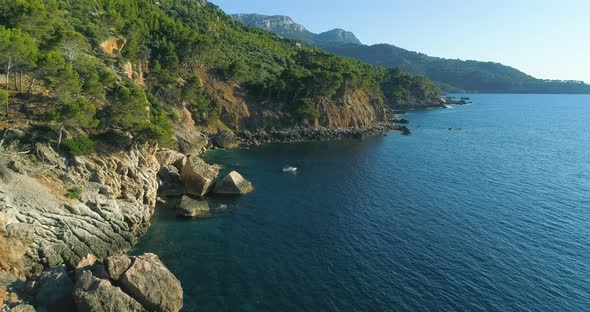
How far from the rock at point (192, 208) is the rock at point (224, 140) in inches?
1638

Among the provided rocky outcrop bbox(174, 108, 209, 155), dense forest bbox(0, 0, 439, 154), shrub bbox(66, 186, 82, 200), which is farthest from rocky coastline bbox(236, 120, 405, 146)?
shrub bbox(66, 186, 82, 200)

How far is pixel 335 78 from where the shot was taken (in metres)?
122

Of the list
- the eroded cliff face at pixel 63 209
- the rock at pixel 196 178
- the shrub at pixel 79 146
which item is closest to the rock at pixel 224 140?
the rock at pixel 196 178

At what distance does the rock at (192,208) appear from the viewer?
52031 millimetres

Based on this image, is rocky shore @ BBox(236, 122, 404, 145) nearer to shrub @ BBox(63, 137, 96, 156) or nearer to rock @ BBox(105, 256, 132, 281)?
shrub @ BBox(63, 137, 96, 156)

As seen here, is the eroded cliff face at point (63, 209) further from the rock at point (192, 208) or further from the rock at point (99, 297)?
the rock at point (99, 297)

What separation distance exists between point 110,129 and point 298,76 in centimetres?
7702

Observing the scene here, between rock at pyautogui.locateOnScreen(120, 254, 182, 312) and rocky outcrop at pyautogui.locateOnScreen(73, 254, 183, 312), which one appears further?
rock at pyautogui.locateOnScreen(120, 254, 182, 312)

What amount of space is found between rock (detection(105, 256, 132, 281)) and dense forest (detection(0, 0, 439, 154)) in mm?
19312

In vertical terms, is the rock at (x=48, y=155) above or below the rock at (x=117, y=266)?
above

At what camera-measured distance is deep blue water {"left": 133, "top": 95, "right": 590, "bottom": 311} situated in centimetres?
3506

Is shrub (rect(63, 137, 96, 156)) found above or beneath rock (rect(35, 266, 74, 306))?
above

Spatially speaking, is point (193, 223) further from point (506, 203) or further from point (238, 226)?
point (506, 203)

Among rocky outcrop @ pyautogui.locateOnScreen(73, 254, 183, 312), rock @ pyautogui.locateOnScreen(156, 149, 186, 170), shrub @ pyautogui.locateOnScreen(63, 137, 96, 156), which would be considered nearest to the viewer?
rocky outcrop @ pyautogui.locateOnScreen(73, 254, 183, 312)
